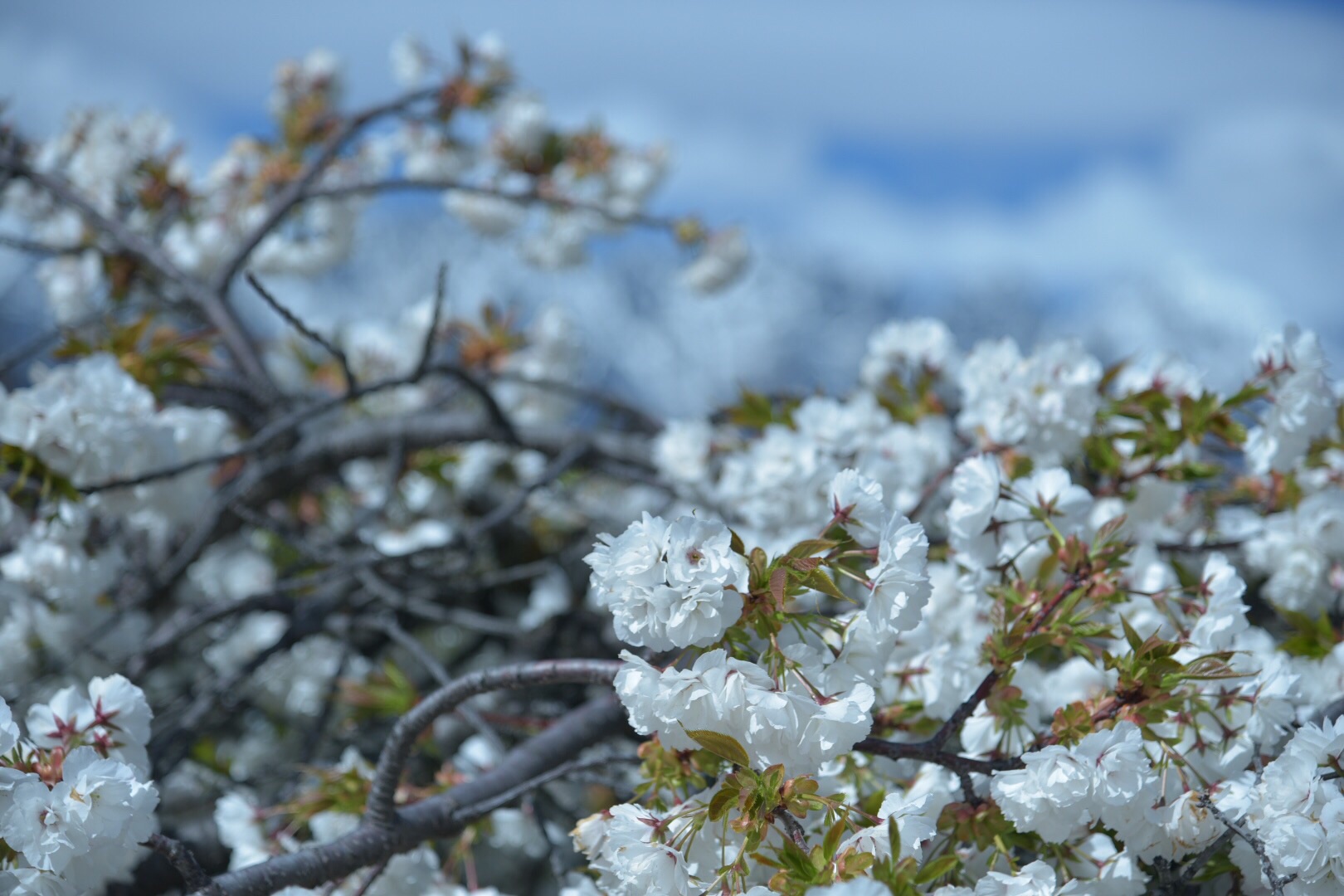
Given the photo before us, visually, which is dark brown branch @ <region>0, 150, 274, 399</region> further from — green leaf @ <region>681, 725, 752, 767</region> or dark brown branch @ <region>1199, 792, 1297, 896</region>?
dark brown branch @ <region>1199, 792, 1297, 896</region>

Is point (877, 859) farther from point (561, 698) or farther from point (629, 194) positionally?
point (629, 194)

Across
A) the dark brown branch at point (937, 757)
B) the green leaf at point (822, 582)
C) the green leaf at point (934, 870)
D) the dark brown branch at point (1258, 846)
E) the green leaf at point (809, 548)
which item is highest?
the green leaf at point (809, 548)

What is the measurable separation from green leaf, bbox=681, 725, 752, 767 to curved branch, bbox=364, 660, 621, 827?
11 centimetres

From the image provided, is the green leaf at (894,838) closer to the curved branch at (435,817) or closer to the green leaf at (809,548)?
the green leaf at (809,548)

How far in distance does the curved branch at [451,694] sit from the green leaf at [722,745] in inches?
4.3

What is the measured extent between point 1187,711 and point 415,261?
109558mm

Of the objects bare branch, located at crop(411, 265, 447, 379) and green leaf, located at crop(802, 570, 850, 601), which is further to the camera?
bare branch, located at crop(411, 265, 447, 379)

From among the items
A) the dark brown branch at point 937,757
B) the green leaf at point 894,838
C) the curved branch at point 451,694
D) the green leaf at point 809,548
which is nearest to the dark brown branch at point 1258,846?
the dark brown branch at point 937,757

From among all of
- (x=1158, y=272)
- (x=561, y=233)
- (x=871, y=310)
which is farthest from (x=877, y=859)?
(x=1158, y=272)

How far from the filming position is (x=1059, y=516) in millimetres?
1034

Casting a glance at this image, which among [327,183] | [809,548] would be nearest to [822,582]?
[809,548]

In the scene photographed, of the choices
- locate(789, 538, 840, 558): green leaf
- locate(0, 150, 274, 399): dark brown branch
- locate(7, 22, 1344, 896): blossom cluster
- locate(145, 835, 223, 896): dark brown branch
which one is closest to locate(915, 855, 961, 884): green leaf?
locate(7, 22, 1344, 896): blossom cluster

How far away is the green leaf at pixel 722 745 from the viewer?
0.69 metres

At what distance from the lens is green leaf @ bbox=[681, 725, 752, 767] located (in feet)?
2.25
